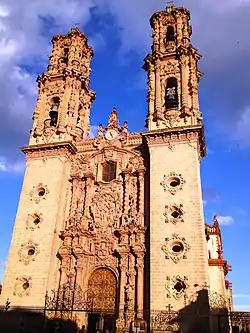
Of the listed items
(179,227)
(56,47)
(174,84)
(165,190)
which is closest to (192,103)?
(174,84)

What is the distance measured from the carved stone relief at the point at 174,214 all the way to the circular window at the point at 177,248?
1.21 meters

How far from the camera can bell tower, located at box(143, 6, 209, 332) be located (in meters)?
16.6

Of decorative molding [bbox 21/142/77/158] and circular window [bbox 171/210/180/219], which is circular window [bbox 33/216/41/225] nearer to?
decorative molding [bbox 21/142/77/158]

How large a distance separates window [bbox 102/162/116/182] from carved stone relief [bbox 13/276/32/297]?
7.34m

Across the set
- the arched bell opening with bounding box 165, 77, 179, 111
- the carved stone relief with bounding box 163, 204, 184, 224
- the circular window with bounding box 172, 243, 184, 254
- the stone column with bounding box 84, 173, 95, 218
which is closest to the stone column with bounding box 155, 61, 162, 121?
the arched bell opening with bounding box 165, 77, 179, 111

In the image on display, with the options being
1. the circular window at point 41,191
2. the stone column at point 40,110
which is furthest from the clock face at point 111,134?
the circular window at point 41,191

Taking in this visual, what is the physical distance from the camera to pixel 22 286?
754 inches

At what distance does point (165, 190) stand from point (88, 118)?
10.4 m

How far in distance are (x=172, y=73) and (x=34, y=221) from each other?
1333 centimetres

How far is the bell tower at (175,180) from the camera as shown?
16.6 meters

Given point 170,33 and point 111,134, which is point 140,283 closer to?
point 111,134

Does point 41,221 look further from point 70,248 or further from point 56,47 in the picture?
point 56,47

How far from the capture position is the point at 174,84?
24.8 m

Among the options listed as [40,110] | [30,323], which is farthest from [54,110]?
[30,323]
